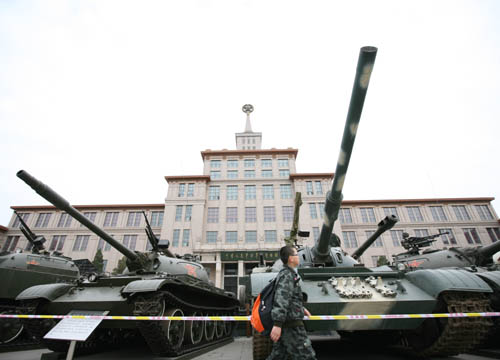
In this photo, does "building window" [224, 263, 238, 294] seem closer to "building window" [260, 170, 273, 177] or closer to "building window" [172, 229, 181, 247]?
"building window" [172, 229, 181, 247]

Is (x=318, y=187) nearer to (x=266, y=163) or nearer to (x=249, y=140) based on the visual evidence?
(x=266, y=163)

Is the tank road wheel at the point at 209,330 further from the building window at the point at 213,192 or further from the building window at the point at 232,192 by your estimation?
the building window at the point at 213,192

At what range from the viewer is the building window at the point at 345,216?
38.3 meters

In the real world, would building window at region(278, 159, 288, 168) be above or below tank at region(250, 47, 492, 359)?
above

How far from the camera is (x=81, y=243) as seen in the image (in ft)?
118

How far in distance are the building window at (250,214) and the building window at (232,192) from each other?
7.90 ft

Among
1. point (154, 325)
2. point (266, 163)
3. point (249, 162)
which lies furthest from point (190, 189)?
point (154, 325)

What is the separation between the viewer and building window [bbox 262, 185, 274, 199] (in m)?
34.8

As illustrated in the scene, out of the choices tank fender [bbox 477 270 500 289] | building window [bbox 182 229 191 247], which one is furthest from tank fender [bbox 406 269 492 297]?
building window [bbox 182 229 191 247]

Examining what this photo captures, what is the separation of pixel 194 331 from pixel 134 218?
33.9 metres

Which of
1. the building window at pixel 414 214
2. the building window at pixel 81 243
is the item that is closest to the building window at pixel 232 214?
the building window at pixel 81 243

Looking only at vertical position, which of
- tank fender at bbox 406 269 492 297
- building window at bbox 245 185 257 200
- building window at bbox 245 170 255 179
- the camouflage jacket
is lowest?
the camouflage jacket

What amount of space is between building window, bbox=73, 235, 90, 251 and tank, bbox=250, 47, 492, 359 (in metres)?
38.6

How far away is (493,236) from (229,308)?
43.0m
